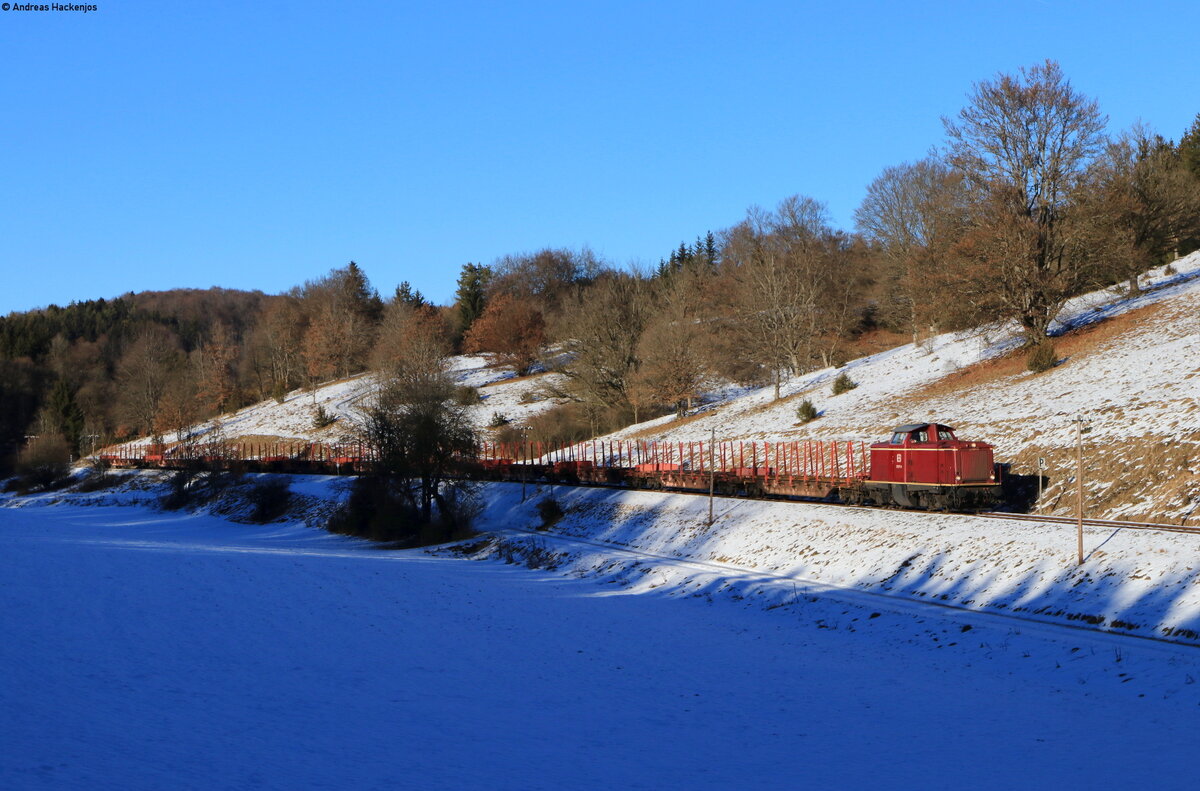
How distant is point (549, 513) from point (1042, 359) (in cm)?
2605

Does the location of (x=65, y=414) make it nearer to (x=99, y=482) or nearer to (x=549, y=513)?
(x=99, y=482)

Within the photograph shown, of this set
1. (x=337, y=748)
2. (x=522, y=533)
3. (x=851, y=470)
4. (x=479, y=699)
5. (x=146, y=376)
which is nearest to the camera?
(x=337, y=748)

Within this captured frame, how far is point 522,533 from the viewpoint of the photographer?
45.7 m

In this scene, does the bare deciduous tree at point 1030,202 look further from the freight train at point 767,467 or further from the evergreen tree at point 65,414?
the evergreen tree at point 65,414

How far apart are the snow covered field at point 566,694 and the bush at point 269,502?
3454cm

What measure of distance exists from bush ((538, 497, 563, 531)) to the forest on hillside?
2209 centimetres

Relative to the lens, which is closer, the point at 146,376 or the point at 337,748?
the point at 337,748

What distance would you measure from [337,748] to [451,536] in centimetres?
3502

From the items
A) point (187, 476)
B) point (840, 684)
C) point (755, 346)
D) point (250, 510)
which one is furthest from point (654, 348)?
point (840, 684)

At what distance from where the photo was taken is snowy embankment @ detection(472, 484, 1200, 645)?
19.1 m

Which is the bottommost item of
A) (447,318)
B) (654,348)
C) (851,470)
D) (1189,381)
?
(851,470)

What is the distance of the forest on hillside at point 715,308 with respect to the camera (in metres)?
51.4

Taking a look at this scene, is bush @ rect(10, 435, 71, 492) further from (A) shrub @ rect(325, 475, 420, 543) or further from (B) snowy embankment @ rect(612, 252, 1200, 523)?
(B) snowy embankment @ rect(612, 252, 1200, 523)

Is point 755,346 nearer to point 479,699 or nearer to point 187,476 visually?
point 187,476
